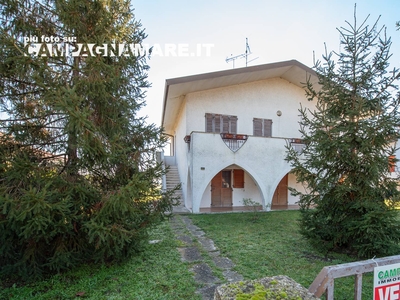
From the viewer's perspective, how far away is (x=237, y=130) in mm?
12227

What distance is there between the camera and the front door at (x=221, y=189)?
41.1 feet

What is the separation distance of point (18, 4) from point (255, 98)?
35.4 ft

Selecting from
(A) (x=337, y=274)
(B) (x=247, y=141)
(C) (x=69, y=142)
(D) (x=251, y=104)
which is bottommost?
(A) (x=337, y=274)

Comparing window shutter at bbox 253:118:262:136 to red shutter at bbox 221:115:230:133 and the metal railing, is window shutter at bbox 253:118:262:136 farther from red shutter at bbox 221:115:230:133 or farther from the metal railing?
the metal railing

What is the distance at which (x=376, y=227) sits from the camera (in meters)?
4.29

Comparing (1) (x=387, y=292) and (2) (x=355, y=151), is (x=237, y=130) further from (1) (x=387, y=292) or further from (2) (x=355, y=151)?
(1) (x=387, y=292)

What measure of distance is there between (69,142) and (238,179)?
1019 cm

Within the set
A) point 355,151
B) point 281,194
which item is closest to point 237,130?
point 281,194

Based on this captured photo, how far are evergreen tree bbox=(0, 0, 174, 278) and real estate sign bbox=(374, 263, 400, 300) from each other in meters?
3.11

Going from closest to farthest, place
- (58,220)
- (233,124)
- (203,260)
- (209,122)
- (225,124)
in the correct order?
(58,220) < (203,260) < (209,122) < (225,124) < (233,124)

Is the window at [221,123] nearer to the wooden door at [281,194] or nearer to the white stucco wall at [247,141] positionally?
the white stucco wall at [247,141]

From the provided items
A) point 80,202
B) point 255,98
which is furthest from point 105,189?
point 255,98

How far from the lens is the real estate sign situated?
2.52 metres

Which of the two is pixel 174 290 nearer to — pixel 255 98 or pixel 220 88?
pixel 220 88
